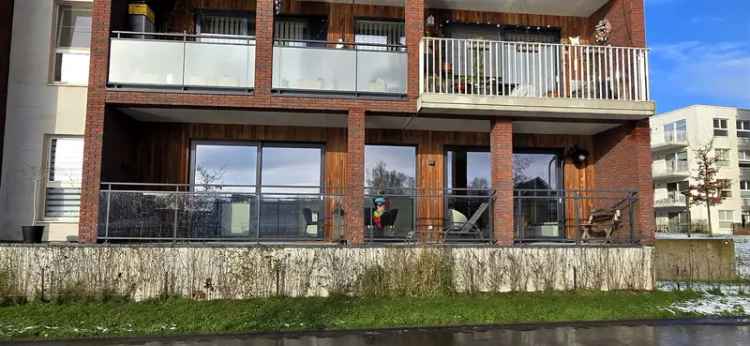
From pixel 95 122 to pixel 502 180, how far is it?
824 centimetres

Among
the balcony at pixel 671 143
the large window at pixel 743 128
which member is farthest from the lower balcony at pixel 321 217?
the large window at pixel 743 128

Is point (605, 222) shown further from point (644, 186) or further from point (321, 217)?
point (321, 217)

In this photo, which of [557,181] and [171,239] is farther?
[557,181]

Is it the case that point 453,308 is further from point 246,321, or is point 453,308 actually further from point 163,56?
point 163,56

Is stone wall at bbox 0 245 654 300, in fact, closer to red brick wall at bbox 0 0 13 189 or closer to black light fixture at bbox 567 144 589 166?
black light fixture at bbox 567 144 589 166

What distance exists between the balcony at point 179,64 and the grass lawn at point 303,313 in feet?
14.3

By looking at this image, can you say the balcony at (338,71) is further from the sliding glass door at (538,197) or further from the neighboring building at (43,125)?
the neighboring building at (43,125)

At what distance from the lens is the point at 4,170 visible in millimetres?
11992

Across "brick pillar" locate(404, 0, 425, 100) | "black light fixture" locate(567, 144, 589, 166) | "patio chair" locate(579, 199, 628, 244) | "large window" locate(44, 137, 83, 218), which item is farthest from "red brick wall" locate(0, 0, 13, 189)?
"black light fixture" locate(567, 144, 589, 166)

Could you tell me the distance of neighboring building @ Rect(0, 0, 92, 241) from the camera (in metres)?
12.0

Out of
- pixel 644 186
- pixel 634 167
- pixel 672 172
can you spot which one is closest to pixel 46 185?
pixel 634 167

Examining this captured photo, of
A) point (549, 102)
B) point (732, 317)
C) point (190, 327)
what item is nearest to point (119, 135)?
point (190, 327)

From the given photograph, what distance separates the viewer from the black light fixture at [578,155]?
46.2 feet

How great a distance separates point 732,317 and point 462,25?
875 cm
